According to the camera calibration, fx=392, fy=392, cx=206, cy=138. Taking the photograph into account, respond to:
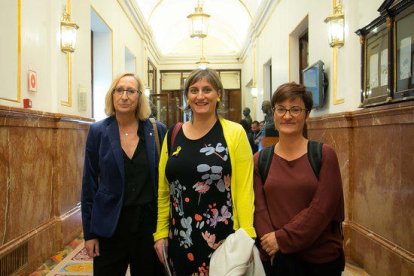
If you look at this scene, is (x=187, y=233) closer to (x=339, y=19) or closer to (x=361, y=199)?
(x=361, y=199)

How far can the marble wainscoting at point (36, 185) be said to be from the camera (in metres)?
3.70

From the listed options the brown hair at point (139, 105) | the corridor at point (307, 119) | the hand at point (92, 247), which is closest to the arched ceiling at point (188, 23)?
the corridor at point (307, 119)

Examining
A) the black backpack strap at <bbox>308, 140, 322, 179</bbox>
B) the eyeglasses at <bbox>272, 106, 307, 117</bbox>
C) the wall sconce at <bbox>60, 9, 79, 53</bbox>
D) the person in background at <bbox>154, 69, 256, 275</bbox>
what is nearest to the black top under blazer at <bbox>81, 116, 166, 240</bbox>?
the person in background at <bbox>154, 69, 256, 275</bbox>

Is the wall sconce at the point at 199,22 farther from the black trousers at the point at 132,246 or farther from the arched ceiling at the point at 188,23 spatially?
the black trousers at the point at 132,246

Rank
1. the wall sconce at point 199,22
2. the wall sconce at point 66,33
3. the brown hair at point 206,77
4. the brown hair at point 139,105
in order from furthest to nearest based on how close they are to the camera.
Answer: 1. the wall sconce at point 199,22
2. the wall sconce at point 66,33
3. the brown hair at point 139,105
4. the brown hair at point 206,77

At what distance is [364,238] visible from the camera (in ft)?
13.1

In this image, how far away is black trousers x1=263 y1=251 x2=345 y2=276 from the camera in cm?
183

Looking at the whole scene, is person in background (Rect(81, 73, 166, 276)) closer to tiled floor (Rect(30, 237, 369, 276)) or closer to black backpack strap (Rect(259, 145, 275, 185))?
black backpack strap (Rect(259, 145, 275, 185))

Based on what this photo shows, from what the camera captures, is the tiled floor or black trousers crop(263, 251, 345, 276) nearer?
black trousers crop(263, 251, 345, 276)

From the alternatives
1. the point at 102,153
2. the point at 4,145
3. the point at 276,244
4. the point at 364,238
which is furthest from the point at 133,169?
the point at 364,238

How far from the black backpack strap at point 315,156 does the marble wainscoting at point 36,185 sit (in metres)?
2.84

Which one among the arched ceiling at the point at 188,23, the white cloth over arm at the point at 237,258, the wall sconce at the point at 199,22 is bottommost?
the white cloth over arm at the point at 237,258

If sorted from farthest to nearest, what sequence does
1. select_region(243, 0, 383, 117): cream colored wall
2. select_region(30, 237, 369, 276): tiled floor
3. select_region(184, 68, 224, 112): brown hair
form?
1. select_region(243, 0, 383, 117): cream colored wall
2. select_region(30, 237, 369, 276): tiled floor
3. select_region(184, 68, 224, 112): brown hair

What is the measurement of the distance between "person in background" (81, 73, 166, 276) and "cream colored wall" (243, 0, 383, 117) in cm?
298
